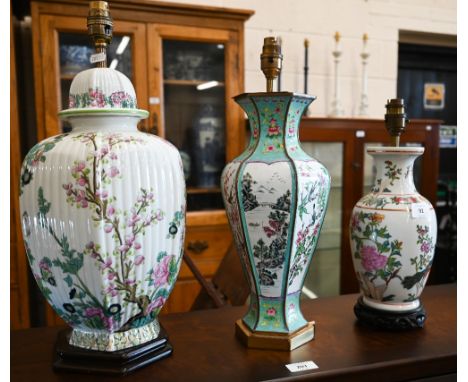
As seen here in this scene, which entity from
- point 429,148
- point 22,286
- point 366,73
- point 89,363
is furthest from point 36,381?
point 366,73

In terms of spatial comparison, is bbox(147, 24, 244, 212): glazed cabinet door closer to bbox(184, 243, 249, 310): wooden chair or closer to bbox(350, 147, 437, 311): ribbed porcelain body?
bbox(184, 243, 249, 310): wooden chair

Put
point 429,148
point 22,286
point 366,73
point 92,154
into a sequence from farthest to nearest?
point 366,73
point 429,148
point 22,286
point 92,154

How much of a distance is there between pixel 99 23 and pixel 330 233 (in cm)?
182

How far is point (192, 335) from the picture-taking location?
0.82 m

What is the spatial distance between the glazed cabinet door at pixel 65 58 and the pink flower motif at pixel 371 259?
50.8 inches

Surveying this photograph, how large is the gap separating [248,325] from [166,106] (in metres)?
1.38

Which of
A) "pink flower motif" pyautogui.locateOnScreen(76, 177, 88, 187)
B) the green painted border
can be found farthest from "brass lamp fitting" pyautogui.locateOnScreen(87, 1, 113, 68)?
"pink flower motif" pyautogui.locateOnScreen(76, 177, 88, 187)

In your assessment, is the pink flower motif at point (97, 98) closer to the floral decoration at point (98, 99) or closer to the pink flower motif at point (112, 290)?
the floral decoration at point (98, 99)

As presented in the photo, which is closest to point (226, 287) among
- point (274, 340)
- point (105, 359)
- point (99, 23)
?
point (274, 340)

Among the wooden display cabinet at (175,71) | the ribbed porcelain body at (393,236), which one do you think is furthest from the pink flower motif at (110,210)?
the wooden display cabinet at (175,71)

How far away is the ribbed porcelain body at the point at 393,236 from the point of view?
2.57 ft

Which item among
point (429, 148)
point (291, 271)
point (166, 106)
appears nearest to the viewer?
point (291, 271)

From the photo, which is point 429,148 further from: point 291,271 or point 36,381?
point 36,381

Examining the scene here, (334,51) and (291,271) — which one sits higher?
(334,51)
